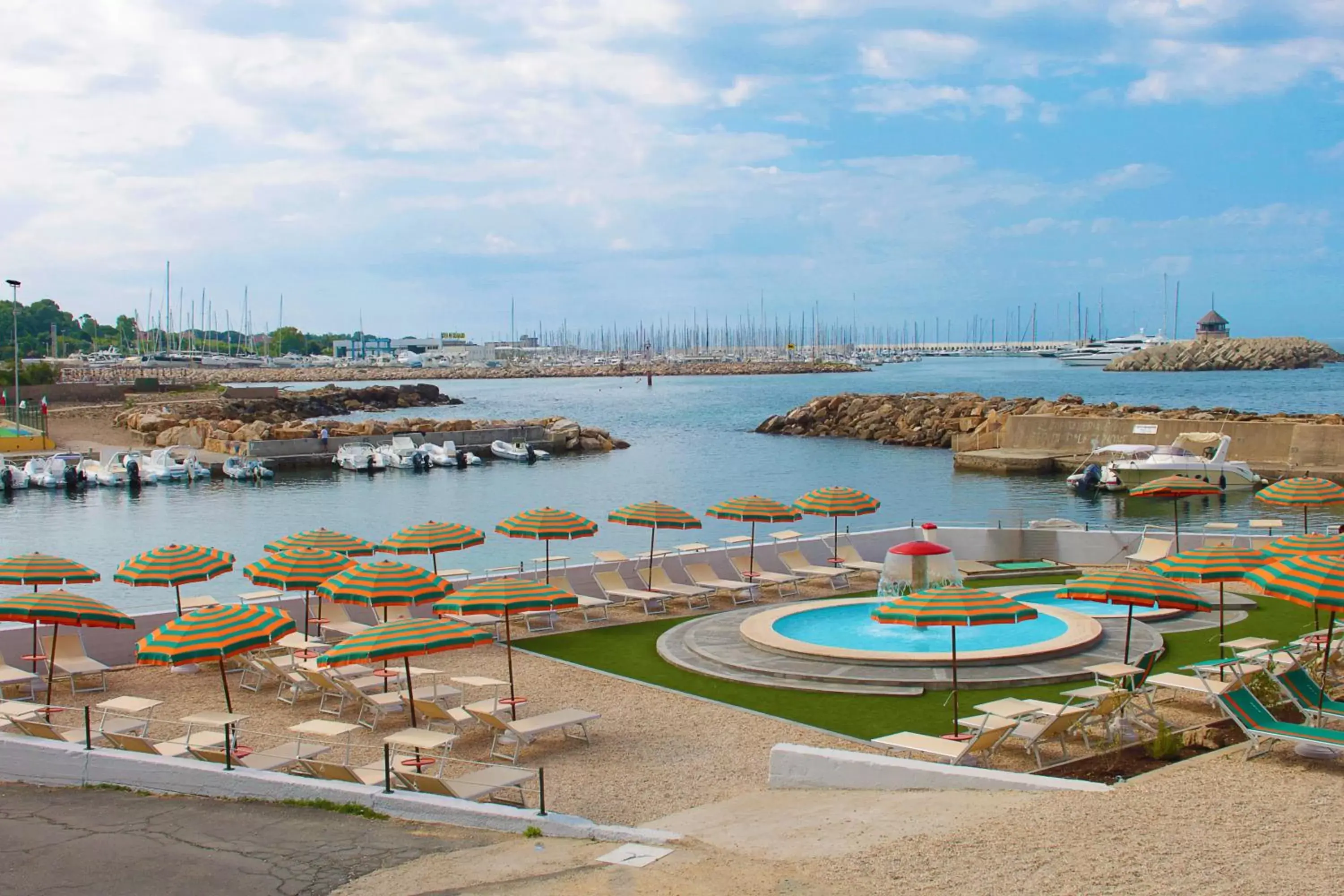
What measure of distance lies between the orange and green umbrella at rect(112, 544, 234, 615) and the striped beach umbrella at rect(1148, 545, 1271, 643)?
1192cm

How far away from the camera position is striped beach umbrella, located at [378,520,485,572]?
18.8 meters

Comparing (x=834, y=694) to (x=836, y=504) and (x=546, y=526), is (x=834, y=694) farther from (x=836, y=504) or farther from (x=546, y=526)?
(x=836, y=504)

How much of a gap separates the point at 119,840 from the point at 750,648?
8.47m

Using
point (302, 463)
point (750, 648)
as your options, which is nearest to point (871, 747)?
point (750, 648)

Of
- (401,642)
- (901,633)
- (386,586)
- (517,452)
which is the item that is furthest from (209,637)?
(517,452)

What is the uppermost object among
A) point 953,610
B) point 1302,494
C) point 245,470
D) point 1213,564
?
point 1302,494

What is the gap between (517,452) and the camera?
Result: 6769cm

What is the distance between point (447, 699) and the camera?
14508 mm

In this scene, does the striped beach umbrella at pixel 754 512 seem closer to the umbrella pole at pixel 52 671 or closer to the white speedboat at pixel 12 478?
the umbrella pole at pixel 52 671

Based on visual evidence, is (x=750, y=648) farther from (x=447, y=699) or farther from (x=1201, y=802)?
(x=1201, y=802)

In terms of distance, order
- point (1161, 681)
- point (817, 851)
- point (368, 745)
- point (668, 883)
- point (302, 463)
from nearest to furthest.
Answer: point (668, 883), point (817, 851), point (368, 745), point (1161, 681), point (302, 463)

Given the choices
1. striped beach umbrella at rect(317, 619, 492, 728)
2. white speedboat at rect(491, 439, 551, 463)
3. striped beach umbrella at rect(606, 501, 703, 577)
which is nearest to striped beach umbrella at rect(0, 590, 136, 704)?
striped beach umbrella at rect(317, 619, 492, 728)

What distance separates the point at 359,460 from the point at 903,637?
5000cm

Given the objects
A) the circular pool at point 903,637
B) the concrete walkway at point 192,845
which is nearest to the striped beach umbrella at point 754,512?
the circular pool at point 903,637
